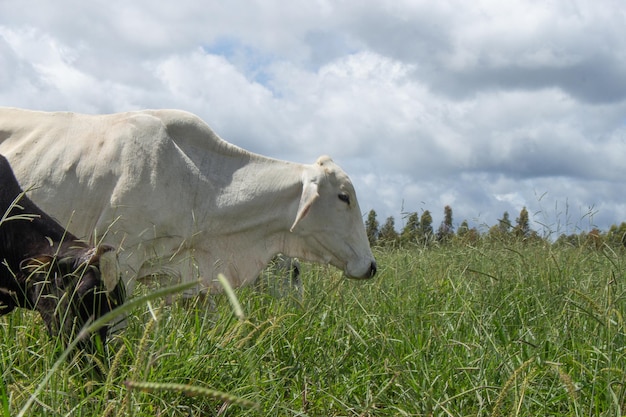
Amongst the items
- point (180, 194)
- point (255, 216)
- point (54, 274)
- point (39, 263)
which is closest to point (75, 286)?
point (54, 274)

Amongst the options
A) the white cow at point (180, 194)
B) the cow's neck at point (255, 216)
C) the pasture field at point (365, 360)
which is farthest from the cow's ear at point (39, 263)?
the cow's neck at point (255, 216)

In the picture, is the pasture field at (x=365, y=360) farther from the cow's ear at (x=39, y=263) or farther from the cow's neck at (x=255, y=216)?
the cow's neck at (x=255, y=216)

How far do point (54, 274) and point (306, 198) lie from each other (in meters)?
3.80

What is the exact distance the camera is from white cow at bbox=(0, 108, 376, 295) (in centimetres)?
634

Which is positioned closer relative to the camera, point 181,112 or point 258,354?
point 258,354

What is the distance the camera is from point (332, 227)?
757cm

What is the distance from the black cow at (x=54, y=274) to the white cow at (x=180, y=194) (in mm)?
1208

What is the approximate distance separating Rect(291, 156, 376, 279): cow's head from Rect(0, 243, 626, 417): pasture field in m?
1.99

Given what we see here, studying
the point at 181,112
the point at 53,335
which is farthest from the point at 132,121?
the point at 53,335

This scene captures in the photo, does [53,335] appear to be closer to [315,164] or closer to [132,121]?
[132,121]

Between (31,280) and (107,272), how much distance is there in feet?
1.43

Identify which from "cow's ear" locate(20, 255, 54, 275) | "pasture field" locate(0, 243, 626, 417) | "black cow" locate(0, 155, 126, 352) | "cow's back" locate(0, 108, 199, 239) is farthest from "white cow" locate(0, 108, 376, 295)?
"cow's ear" locate(20, 255, 54, 275)

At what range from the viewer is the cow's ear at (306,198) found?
739 centimetres

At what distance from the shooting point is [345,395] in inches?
154
